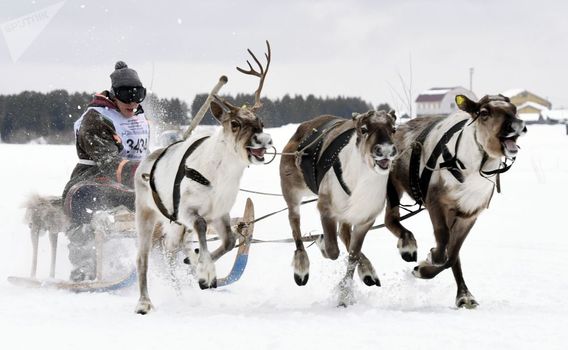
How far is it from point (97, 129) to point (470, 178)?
3633mm

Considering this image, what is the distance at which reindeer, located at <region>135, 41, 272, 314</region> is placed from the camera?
19.5ft

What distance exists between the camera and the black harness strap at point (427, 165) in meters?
6.09

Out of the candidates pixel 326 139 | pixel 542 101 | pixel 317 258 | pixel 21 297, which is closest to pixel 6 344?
pixel 21 297

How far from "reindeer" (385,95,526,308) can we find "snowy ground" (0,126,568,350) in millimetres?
444

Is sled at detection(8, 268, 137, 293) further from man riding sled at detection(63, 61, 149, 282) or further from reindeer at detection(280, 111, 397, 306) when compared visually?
reindeer at detection(280, 111, 397, 306)

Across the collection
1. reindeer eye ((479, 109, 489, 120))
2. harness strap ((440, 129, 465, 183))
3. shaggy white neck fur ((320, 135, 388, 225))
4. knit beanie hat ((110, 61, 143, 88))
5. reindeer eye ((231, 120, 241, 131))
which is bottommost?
shaggy white neck fur ((320, 135, 388, 225))

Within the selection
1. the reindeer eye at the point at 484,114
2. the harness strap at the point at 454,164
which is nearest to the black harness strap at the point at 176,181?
the harness strap at the point at 454,164

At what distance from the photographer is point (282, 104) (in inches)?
1891

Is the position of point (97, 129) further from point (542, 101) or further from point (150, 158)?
point (542, 101)

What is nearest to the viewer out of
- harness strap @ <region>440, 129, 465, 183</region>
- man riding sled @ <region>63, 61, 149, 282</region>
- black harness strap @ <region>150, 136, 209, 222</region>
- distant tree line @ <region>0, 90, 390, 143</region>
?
harness strap @ <region>440, 129, 465, 183</region>

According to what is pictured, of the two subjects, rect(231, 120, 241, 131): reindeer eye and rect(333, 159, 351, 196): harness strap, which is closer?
rect(231, 120, 241, 131): reindeer eye

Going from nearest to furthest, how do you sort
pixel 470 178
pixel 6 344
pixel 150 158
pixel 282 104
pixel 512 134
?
pixel 6 344
pixel 512 134
pixel 470 178
pixel 150 158
pixel 282 104

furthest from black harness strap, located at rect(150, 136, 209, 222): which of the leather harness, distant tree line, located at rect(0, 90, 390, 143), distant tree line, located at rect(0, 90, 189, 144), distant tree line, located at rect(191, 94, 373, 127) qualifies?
distant tree line, located at rect(191, 94, 373, 127)

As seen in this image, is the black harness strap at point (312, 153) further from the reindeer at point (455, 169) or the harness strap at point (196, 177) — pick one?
the harness strap at point (196, 177)
